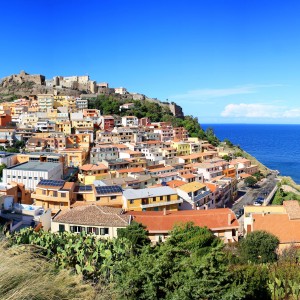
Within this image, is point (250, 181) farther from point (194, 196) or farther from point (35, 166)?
point (35, 166)

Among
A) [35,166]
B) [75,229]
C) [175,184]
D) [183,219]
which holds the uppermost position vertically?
[35,166]

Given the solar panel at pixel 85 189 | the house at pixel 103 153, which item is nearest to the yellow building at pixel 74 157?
the house at pixel 103 153

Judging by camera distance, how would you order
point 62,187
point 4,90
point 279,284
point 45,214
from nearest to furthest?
point 279,284
point 45,214
point 62,187
point 4,90

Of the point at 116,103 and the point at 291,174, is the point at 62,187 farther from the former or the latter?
the point at 291,174

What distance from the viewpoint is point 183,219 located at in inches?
765

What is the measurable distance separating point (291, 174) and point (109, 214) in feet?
169

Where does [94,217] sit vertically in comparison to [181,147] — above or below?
below

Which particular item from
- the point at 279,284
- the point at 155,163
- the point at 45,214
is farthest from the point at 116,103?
the point at 279,284

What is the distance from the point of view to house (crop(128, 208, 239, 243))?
1864cm

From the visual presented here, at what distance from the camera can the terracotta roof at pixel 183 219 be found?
61.9ft

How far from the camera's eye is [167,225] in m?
18.9

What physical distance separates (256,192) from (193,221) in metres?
21.1

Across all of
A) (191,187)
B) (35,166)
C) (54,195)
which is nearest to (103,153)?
(35,166)

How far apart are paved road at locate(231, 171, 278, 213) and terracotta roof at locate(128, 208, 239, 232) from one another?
10.8 m
